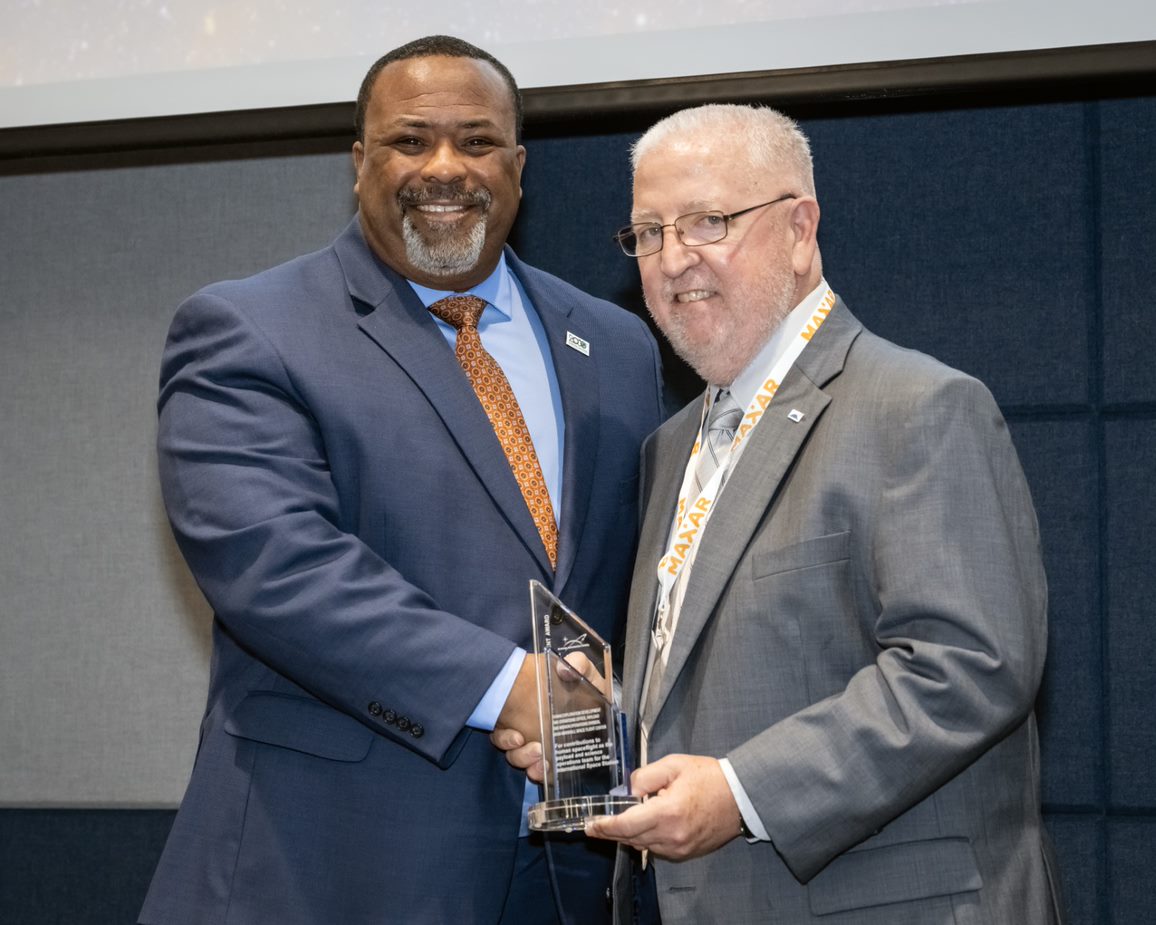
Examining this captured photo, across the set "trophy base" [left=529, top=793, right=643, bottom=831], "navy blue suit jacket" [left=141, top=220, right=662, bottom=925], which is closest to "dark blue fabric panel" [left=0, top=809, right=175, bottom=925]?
"navy blue suit jacket" [left=141, top=220, right=662, bottom=925]

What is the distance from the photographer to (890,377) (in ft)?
6.21

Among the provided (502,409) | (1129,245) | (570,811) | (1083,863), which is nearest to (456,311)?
(502,409)

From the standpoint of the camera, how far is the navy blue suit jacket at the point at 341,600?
1.99 m

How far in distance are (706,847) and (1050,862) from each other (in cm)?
49

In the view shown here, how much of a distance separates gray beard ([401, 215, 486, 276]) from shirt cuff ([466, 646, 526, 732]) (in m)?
0.73

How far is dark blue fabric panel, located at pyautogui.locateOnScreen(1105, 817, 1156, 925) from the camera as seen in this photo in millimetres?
3145

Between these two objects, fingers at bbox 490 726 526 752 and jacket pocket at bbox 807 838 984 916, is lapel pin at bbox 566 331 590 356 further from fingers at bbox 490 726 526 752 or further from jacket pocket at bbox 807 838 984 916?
jacket pocket at bbox 807 838 984 916

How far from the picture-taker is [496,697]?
199cm

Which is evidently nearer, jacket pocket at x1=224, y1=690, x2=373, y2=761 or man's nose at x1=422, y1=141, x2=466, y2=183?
jacket pocket at x1=224, y1=690, x2=373, y2=761

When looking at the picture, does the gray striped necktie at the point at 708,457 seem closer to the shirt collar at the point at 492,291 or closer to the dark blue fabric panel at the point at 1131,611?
the shirt collar at the point at 492,291

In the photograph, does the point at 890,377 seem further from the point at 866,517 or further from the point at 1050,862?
the point at 1050,862

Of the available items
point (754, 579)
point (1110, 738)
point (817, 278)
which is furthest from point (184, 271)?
point (1110, 738)

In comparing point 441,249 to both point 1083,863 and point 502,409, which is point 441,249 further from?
point 1083,863

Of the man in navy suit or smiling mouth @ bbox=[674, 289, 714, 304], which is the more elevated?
smiling mouth @ bbox=[674, 289, 714, 304]
